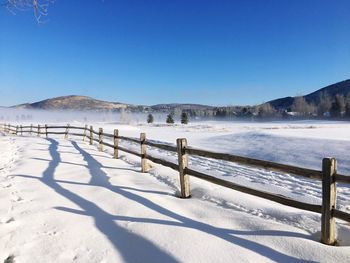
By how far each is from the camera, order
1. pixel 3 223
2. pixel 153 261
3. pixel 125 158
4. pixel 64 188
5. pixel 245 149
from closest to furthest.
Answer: pixel 153 261
pixel 3 223
pixel 64 188
pixel 125 158
pixel 245 149

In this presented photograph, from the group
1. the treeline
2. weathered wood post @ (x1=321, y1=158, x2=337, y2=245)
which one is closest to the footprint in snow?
weathered wood post @ (x1=321, y1=158, x2=337, y2=245)

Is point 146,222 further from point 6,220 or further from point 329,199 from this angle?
point 329,199

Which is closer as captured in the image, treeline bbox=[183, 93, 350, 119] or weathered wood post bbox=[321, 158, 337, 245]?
weathered wood post bbox=[321, 158, 337, 245]

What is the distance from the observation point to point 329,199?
14.7 ft

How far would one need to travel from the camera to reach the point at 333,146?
15.6 metres

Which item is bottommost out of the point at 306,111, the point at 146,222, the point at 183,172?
the point at 306,111

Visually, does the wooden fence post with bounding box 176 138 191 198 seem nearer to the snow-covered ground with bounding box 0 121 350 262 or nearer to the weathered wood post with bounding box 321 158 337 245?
the snow-covered ground with bounding box 0 121 350 262

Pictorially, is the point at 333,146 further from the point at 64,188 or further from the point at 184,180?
the point at 64,188

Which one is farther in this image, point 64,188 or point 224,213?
point 64,188

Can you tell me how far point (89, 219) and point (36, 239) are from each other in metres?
0.98

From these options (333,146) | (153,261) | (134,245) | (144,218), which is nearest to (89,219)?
(144,218)

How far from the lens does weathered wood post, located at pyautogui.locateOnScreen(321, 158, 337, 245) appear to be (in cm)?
445

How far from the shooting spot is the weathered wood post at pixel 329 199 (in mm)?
4445

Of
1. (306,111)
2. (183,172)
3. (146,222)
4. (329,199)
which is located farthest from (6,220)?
(306,111)
